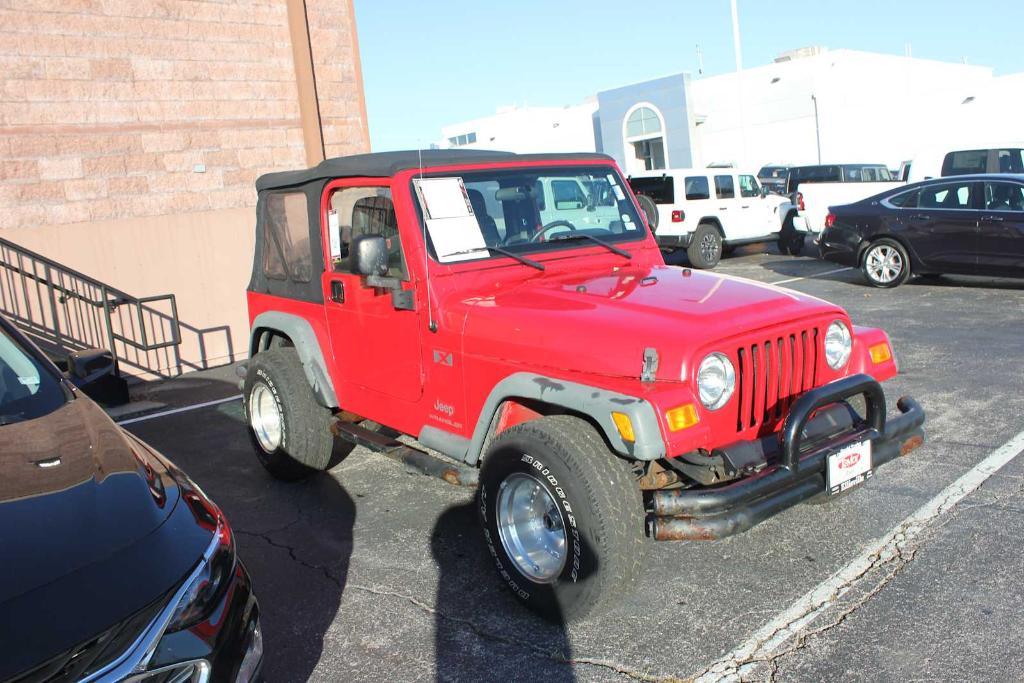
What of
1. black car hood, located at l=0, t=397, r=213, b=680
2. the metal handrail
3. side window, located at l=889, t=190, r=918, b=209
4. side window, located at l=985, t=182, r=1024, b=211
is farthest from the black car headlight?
side window, located at l=889, t=190, r=918, b=209

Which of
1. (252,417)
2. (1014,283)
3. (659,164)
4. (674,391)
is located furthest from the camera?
(659,164)

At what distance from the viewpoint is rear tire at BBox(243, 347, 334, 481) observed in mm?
5352

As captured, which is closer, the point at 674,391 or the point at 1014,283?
the point at 674,391

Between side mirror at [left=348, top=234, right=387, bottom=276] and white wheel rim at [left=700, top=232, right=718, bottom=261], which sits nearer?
side mirror at [left=348, top=234, right=387, bottom=276]

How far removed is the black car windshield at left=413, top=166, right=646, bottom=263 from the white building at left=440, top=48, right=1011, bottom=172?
97.4 feet

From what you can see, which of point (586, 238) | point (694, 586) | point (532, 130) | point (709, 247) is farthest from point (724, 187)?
point (532, 130)

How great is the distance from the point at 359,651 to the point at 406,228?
6.69 feet

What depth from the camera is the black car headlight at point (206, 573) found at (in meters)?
2.38

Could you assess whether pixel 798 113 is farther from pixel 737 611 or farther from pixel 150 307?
pixel 737 611

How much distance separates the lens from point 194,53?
36.5 ft

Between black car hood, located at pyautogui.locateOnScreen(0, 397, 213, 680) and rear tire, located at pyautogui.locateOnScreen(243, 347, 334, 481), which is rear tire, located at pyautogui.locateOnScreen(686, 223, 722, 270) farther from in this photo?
black car hood, located at pyautogui.locateOnScreen(0, 397, 213, 680)

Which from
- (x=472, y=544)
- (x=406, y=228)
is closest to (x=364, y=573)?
(x=472, y=544)

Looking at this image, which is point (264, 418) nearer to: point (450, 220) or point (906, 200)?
point (450, 220)

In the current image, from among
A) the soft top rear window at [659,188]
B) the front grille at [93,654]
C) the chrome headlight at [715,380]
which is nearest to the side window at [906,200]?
the soft top rear window at [659,188]
